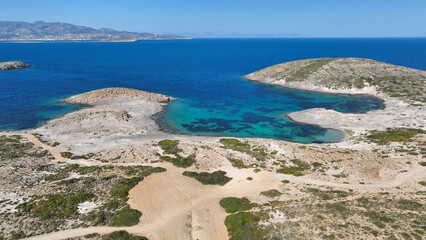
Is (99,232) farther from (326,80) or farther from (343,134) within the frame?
(326,80)

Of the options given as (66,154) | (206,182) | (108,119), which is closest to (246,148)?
(206,182)

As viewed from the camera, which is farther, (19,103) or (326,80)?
(326,80)

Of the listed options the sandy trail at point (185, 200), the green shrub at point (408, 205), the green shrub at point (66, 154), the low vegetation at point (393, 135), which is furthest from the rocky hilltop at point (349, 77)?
the green shrub at point (66, 154)

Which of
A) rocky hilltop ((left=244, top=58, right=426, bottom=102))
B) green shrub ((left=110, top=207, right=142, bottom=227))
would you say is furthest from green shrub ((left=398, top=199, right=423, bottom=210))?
rocky hilltop ((left=244, top=58, right=426, bottom=102))

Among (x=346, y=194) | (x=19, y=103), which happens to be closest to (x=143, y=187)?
(x=346, y=194)

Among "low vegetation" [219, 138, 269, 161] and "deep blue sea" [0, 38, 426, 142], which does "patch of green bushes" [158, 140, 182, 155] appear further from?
"deep blue sea" [0, 38, 426, 142]

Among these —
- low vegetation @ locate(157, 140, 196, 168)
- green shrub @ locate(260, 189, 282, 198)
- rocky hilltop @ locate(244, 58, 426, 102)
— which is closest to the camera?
green shrub @ locate(260, 189, 282, 198)

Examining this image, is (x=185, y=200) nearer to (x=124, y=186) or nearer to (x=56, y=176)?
(x=124, y=186)
